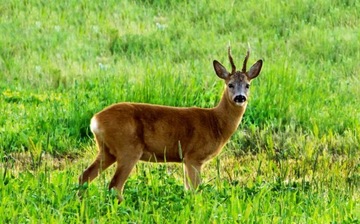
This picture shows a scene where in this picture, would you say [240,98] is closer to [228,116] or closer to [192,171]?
[228,116]

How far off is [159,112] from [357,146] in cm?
258

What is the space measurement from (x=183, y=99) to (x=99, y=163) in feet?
9.88

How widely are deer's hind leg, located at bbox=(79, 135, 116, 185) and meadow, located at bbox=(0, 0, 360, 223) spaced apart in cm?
23

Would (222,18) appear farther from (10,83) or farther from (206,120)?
(206,120)

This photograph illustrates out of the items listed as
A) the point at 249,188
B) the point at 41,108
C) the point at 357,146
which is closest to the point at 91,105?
the point at 41,108

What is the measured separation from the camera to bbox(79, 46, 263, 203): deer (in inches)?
284

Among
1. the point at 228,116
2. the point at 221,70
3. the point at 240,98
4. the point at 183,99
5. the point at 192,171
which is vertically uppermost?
the point at 221,70

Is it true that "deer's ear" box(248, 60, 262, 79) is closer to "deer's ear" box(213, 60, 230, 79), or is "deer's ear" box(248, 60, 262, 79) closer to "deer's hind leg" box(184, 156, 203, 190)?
"deer's ear" box(213, 60, 230, 79)

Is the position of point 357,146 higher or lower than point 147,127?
lower

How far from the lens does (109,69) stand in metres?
12.2

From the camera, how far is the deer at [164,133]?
722 centimetres

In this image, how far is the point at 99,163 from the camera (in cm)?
742

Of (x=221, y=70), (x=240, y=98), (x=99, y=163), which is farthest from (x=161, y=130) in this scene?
(x=221, y=70)

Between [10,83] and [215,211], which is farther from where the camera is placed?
[10,83]
